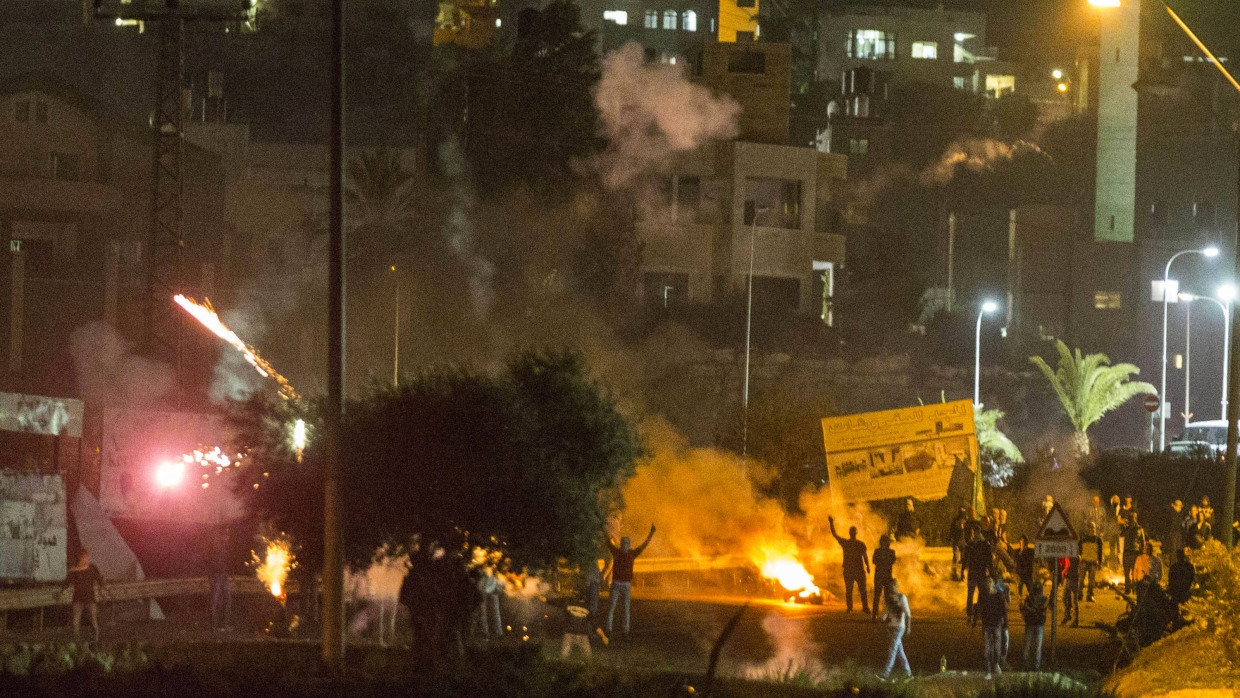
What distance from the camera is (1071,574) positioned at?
2406 cm

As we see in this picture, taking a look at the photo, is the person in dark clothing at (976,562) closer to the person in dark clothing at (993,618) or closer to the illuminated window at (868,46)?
the person in dark clothing at (993,618)

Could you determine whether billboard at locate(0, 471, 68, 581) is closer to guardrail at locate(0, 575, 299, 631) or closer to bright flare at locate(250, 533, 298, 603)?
guardrail at locate(0, 575, 299, 631)

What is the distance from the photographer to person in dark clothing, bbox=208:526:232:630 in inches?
840

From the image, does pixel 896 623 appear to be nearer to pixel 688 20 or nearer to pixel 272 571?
pixel 272 571

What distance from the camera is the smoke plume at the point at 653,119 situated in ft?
184

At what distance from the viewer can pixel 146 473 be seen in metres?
29.5

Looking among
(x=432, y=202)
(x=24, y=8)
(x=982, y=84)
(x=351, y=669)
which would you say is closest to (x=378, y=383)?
(x=351, y=669)

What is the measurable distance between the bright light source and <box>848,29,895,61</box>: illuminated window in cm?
6742

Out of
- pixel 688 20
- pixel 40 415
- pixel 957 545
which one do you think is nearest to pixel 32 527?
pixel 40 415

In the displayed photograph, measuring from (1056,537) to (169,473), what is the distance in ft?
59.4

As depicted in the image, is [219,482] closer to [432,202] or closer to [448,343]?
[448,343]

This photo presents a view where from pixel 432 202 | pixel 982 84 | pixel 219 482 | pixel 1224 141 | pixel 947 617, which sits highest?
pixel 982 84

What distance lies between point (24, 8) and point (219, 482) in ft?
132

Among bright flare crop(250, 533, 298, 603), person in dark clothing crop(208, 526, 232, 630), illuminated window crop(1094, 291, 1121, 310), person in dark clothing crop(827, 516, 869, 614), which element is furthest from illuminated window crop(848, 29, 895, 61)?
person in dark clothing crop(208, 526, 232, 630)
